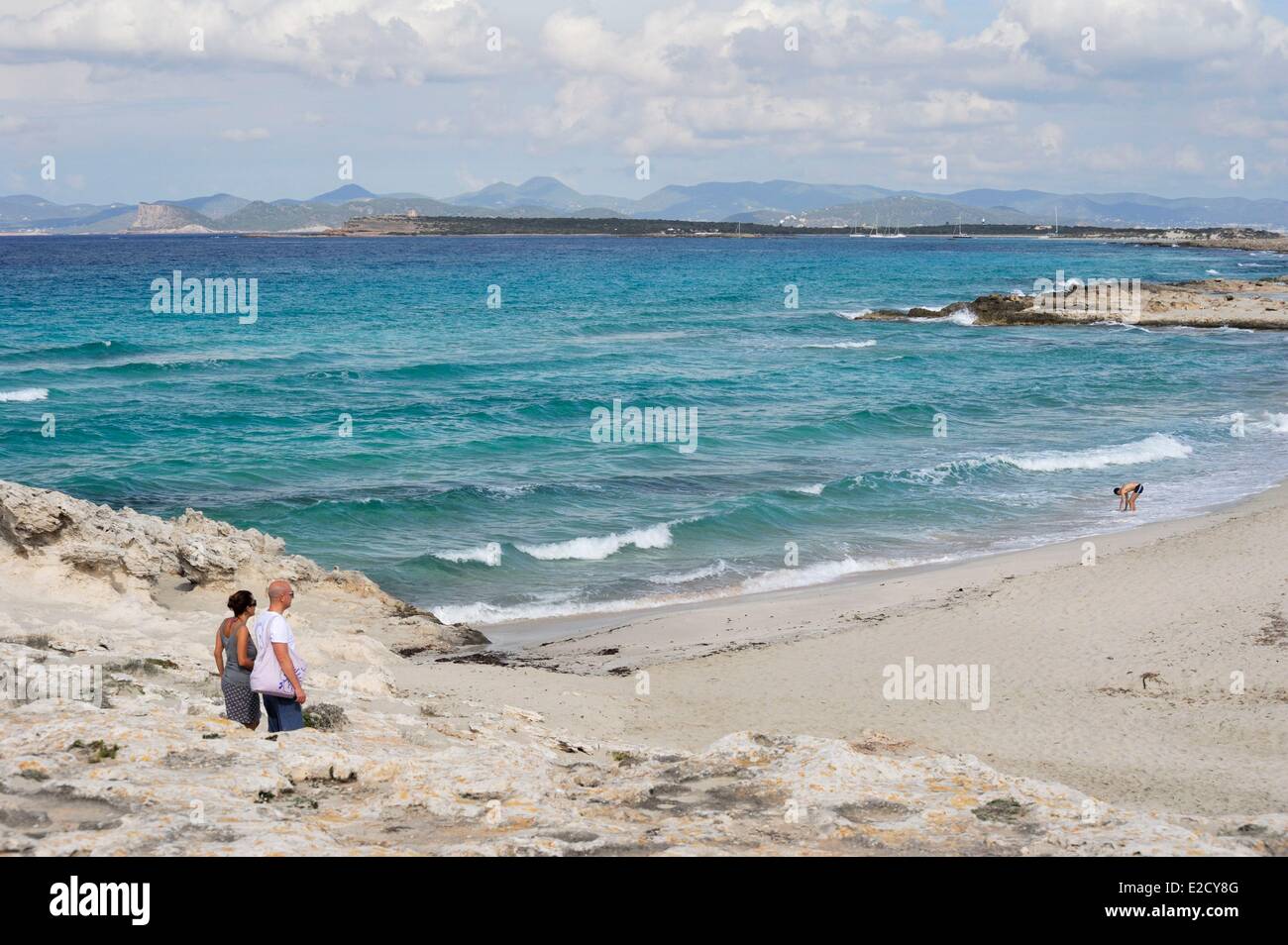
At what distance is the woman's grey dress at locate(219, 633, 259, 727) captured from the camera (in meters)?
8.67

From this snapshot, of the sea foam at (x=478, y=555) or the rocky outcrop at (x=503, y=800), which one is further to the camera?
the sea foam at (x=478, y=555)

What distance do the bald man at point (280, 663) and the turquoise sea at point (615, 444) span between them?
916 cm

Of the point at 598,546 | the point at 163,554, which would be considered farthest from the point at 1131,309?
→ the point at 163,554

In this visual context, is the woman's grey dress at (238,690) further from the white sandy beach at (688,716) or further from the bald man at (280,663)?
the white sandy beach at (688,716)

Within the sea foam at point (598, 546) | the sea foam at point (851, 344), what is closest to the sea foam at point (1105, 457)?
the sea foam at point (598, 546)

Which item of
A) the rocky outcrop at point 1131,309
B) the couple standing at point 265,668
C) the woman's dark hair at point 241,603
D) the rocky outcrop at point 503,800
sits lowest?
the rocky outcrop at point 503,800

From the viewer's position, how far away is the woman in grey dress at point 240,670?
8648 mm

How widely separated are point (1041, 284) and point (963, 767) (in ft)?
279

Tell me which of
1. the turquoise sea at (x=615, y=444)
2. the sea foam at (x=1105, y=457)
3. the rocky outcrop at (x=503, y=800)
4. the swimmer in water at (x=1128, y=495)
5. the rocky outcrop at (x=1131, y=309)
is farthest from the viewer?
the rocky outcrop at (x=1131, y=309)

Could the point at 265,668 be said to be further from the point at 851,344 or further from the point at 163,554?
the point at 851,344

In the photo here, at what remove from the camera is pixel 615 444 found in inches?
1206

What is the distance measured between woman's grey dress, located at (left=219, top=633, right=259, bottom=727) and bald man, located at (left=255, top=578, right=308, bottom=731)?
0.38ft

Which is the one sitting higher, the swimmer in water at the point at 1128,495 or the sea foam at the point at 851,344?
the sea foam at the point at 851,344
